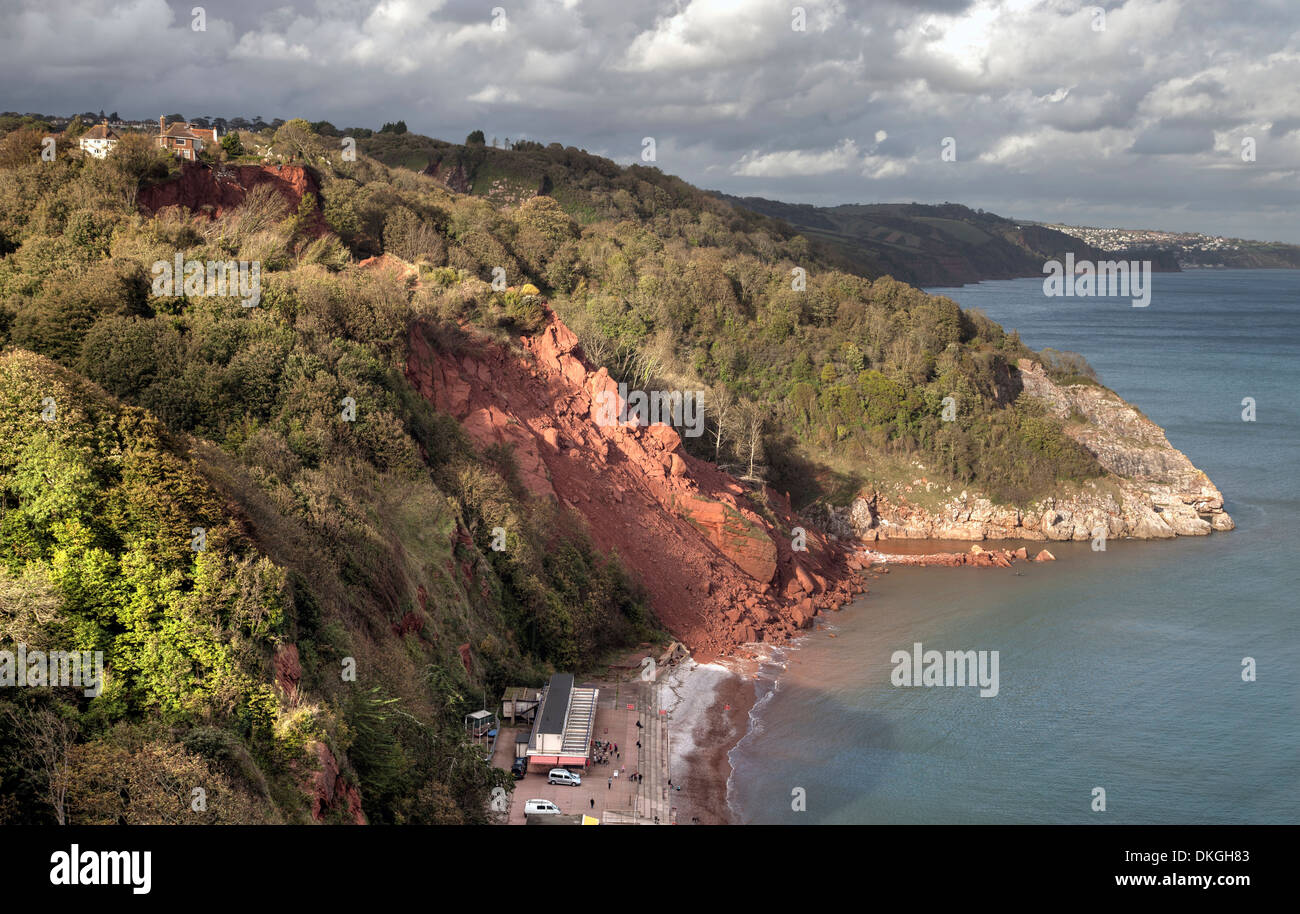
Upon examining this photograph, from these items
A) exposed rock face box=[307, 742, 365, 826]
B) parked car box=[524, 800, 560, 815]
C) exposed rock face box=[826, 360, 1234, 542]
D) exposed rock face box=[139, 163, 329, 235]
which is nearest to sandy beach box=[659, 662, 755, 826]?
parked car box=[524, 800, 560, 815]

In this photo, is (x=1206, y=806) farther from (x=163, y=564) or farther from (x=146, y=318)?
(x=146, y=318)

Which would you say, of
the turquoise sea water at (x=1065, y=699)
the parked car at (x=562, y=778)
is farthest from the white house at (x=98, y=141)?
the turquoise sea water at (x=1065, y=699)

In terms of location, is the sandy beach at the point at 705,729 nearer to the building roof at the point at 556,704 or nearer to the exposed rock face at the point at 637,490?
the exposed rock face at the point at 637,490

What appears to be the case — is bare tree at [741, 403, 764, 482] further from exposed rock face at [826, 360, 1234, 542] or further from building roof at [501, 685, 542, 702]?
building roof at [501, 685, 542, 702]

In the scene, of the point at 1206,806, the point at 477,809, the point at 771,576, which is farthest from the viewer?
the point at 771,576

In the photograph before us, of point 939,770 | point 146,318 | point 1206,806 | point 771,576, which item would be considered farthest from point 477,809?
point 771,576

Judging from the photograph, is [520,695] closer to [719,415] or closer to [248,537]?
[248,537]
